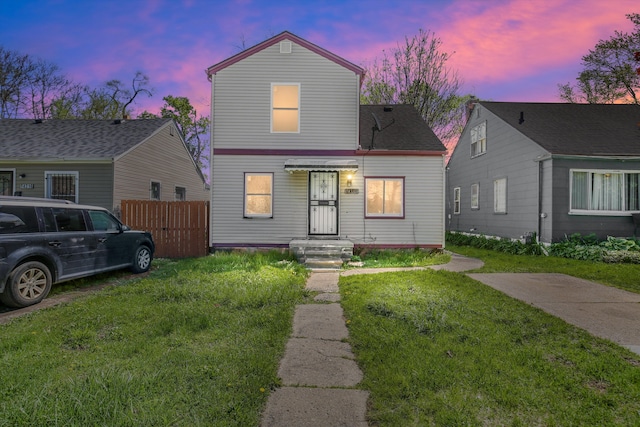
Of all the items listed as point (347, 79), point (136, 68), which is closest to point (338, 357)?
point (347, 79)

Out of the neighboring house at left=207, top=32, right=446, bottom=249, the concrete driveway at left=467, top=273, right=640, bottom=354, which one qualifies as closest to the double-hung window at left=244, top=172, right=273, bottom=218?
the neighboring house at left=207, top=32, right=446, bottom=249

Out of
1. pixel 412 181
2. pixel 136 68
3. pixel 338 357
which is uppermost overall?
pixel 136 68

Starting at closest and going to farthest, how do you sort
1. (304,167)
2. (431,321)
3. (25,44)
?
(431,321) < (304,167) < (25,44)

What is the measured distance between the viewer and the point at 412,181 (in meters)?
11.6

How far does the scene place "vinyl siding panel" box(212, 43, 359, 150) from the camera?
11.4m

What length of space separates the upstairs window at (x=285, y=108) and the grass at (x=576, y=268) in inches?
287

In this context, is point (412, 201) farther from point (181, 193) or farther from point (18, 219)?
point (181, 193)

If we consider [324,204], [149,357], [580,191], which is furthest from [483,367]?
[580,191]

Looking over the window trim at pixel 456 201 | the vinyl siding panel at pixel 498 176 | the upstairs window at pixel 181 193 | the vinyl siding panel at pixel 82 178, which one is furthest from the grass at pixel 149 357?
the window trim at pixel 456 201

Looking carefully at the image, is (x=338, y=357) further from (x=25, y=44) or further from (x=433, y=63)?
(x=25, y=44)

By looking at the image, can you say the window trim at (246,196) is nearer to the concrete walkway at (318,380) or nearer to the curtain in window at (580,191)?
the concrete walkway at (318,380)

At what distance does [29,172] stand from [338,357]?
52.5 feet

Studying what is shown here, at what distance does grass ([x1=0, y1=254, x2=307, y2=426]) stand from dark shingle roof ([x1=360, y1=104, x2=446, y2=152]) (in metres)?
7.31

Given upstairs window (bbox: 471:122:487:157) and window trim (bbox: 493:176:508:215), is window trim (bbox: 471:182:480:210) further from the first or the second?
upstairs window (bbox: 471:122:487:157)
